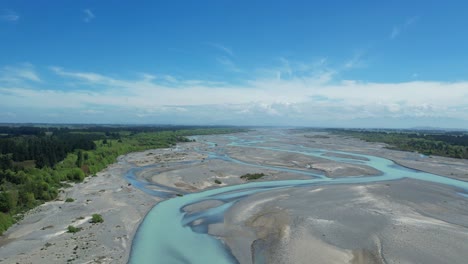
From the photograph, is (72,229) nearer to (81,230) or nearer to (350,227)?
(81,230)

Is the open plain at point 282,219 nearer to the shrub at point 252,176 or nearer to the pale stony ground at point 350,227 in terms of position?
the pale stony ground at point 350,227

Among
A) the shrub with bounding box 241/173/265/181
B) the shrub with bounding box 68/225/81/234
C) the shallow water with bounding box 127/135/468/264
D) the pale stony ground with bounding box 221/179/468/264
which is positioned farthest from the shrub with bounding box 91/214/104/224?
the shrub with bounding box 241/173/265/181

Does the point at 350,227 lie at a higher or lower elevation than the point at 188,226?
higher

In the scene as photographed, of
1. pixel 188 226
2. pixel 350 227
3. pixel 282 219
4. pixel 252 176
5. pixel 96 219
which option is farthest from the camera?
pixel 252 176

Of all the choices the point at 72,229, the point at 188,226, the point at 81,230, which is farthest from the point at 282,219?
the point at 72,229

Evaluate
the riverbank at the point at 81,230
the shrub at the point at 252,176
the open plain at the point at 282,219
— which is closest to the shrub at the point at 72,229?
the riverbank at the point at 81,230

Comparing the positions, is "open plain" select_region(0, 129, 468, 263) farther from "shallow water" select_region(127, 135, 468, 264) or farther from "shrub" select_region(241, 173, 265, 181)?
"shrub" select_region(241, 173, 265, 181)

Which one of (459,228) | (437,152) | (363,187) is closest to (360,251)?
(459,228)

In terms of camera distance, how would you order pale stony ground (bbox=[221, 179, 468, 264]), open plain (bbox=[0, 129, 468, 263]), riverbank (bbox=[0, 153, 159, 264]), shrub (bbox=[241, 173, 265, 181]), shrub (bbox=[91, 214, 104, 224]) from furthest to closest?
1. shrub (bbox=[241, 173, 265, 181])
2. shrub (bbox=[91, 214, 104, 224])
3. open plain (bbox=[0, 129, 468, 263])
4. pale stony ground (bbox=[221, 179, 468, 264])
5. riverbank (bbox=[0, 153, 159, 264])

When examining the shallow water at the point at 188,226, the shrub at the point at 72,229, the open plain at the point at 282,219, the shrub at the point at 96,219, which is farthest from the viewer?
the shrub at the point at 96,219
